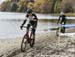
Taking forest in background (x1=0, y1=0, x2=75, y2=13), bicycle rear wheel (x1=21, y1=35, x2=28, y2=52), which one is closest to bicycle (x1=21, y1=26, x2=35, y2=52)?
bicycle rear wheel (x1=21, y1=35, x2=28, y2=52)

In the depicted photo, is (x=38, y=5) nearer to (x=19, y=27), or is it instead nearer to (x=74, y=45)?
(x=19, y=27)

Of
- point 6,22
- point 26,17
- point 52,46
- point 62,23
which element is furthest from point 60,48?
point 6,22

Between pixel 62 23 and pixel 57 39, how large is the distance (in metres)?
0.17

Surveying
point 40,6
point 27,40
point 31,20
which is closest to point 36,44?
point 27,40

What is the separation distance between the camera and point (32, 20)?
5.85 ft

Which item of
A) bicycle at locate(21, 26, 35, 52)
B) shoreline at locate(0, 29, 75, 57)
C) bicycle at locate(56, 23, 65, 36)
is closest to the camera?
shoreline at locate(0, 29, 75, 57)

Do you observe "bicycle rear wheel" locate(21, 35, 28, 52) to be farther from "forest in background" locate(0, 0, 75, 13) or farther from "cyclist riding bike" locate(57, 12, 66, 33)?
"cyclist riding bike" locate(57, 12, 66, 33)

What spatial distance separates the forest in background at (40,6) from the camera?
5.63 feet

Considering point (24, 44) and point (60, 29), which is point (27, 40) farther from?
point (60, 29)

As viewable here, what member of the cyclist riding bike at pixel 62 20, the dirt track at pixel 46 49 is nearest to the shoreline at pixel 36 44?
the dirt track at pixel 46 49

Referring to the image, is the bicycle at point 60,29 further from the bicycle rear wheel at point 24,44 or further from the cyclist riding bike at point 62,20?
the bicycle rear wheel at point 24,44

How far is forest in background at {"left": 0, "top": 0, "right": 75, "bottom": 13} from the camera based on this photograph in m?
1.71

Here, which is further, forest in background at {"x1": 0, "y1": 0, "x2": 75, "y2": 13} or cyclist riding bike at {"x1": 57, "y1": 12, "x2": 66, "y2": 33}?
cyclist riding bike at {"x1": 57, "y1": 12, "x2": 66, "y2": 33}

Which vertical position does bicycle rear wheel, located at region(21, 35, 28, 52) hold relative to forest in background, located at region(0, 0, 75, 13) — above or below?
below
